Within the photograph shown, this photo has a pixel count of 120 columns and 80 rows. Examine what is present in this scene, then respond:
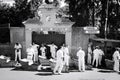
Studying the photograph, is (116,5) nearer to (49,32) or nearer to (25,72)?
(49,32)

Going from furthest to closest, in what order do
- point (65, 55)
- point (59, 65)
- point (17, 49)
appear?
point (17, 49) → point (65, 55) → point (59, 65)

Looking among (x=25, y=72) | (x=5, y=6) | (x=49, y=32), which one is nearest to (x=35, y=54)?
(x=49, y=32)

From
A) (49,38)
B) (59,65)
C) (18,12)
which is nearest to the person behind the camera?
(59,65)

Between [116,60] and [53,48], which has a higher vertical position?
[53,48]

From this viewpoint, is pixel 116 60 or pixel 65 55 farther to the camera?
pixel 65 55

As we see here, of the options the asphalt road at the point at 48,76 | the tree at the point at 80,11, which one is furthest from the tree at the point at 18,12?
the asphalt road at the point at 48,76

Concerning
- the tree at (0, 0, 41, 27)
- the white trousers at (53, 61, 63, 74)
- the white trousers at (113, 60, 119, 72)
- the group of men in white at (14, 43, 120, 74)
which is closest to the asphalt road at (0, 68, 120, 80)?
the white trousers at (53, 61, 63, 74)

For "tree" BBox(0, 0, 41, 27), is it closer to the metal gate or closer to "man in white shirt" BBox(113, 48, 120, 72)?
the metal gate

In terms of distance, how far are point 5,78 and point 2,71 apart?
109 inches

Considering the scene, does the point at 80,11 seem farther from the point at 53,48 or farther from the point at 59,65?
the point at 59,65

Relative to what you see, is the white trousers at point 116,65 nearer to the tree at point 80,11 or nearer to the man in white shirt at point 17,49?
the man in white shirt at point 17,49

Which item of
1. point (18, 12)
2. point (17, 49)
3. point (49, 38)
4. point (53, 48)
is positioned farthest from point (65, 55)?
point (18, 12)

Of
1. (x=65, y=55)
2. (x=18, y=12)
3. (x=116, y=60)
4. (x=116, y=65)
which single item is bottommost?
(x=116, y=65)

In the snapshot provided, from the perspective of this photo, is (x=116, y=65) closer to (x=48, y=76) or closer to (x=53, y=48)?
(x=48, y=76)
